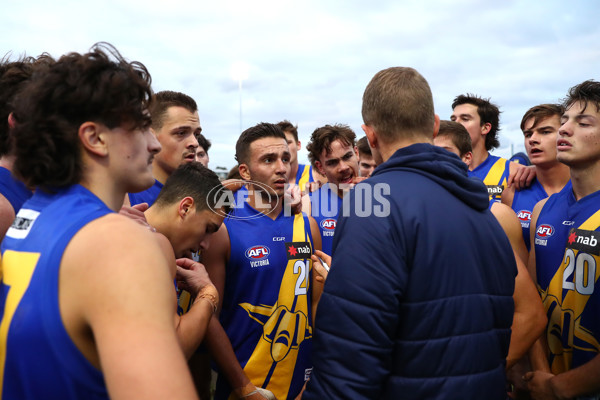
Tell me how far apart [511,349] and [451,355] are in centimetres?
130

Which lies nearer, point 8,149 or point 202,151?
point 8,149

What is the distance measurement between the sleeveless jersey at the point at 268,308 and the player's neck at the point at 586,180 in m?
2.30

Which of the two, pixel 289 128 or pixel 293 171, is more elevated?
pixel 289 128

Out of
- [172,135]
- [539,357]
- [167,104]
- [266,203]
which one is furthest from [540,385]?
[167,104]

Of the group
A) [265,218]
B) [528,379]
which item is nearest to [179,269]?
[265,218]

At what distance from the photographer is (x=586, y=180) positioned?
345 centimetres

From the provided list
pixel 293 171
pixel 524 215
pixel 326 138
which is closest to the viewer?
pixel 524 215

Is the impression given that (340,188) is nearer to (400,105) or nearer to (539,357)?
→ (539,357)

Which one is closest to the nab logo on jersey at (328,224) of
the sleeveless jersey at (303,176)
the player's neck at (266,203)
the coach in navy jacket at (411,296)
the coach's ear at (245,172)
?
the player's neck at (266,203)

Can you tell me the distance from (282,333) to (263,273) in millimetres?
529

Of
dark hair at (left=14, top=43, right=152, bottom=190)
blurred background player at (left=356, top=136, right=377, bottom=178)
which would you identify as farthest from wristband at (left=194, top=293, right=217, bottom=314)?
blurred background player at (left=356, top=136, right=377, bottom=178)

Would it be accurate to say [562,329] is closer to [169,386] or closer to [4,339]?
[169,386]

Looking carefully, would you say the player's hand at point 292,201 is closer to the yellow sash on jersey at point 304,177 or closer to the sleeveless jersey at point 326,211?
the sleeveless jersey at point 326,211

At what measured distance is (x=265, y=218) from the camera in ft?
13.5
